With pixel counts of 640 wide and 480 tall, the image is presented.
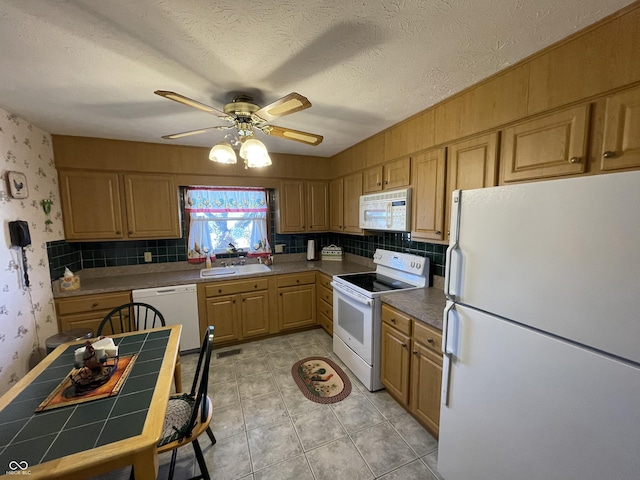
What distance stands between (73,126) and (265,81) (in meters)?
2.02

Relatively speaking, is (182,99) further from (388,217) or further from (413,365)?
(413,365)

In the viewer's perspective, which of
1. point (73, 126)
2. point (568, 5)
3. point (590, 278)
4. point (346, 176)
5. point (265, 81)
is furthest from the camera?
point (346, 176)

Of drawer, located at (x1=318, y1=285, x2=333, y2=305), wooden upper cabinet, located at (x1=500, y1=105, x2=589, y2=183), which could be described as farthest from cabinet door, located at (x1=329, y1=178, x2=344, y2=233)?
wooden upper cabinet, located at (x1=500, y1=105, x2=589, y2=183)

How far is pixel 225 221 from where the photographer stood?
11.4 feet

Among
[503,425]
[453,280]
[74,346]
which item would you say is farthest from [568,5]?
[74,346]

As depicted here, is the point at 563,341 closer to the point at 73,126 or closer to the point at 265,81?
the point at 265,81

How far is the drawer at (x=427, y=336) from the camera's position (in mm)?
1587

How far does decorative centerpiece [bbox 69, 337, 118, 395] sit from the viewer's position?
1.19m

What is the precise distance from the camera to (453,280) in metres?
1.30

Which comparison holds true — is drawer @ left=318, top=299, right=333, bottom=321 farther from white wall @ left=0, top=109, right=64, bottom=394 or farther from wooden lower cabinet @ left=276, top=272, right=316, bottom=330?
white wall @ left=0, top=109, right=64, bottom=394

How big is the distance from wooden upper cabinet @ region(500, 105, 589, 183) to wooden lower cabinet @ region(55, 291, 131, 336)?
132 inches

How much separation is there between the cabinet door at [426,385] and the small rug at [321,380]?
0.64 m

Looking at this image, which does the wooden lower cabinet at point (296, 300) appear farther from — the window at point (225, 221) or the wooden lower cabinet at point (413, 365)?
the wooden lower cabinet at point (413, 365)

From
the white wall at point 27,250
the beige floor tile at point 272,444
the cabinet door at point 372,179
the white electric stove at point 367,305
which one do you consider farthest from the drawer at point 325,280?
the white wall at point 27,250
